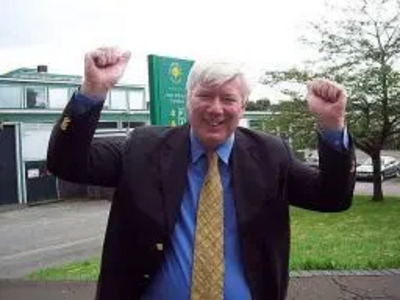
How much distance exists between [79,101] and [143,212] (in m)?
0.45

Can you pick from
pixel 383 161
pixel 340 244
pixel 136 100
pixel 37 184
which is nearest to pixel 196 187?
pixel 340 244

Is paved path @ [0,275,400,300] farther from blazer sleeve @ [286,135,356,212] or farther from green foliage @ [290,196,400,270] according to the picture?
blazer sleeve @ [286,135,356,212]

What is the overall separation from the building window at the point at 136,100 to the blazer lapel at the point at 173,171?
3192 centimetres

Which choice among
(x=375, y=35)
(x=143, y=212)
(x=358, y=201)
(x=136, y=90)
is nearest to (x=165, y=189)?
(x=143, y=212)

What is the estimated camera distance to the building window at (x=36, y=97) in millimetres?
29891

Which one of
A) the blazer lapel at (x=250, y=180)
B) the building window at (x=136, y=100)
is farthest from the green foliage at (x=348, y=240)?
the building window at (x=136, y=100)

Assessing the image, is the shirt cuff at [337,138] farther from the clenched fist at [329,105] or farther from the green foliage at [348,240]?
the green foliage at [348,240]

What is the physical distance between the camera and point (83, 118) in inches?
97.3

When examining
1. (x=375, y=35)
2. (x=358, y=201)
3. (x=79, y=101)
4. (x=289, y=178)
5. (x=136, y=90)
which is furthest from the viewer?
(x=136, y=90)

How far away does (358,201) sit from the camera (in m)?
22.8

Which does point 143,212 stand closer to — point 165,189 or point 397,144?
point 165,189

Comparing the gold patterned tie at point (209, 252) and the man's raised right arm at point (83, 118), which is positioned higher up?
the man's raised right arm at point (83, 118)

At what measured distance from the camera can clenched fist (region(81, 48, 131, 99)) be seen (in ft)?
8.11

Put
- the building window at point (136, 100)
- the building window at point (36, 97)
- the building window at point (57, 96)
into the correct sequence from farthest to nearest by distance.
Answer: the building window at point (136, 100), the building window at point (57, 96), the building window at point (36, 97)
